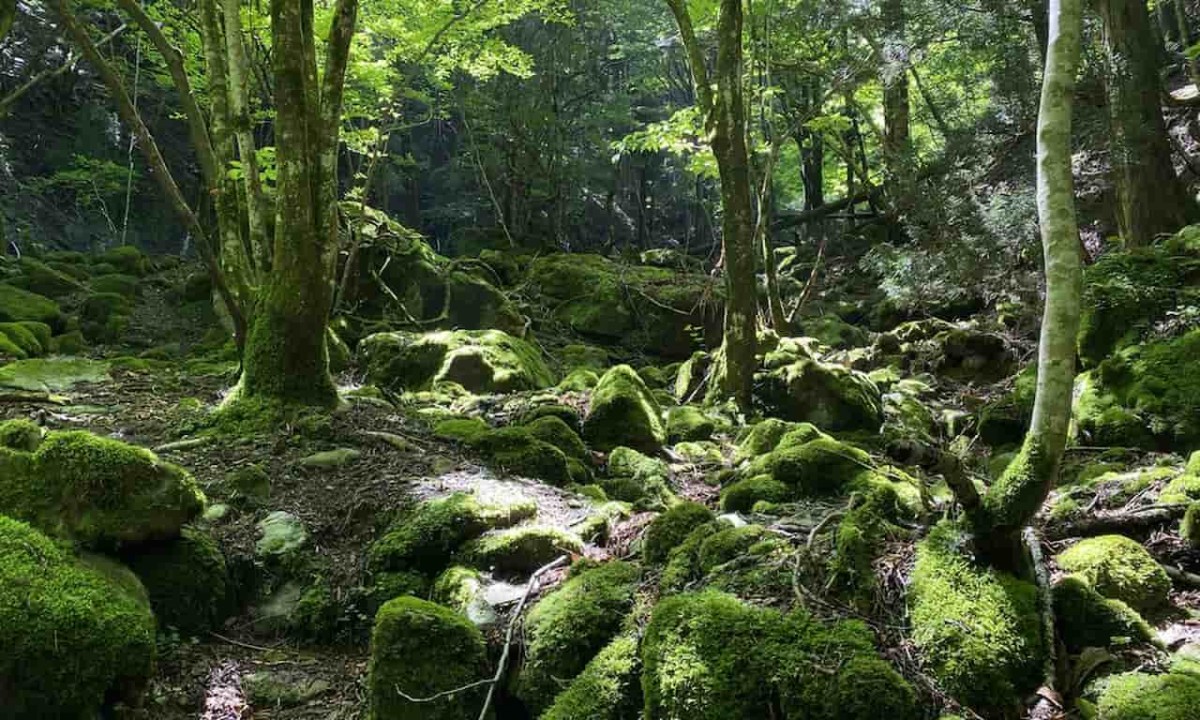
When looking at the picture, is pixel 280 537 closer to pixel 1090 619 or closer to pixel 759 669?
pixel 759 669

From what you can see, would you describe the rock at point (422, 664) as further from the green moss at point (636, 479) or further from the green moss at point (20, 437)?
the green moss at point (20, 437)

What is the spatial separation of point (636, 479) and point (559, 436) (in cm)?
90

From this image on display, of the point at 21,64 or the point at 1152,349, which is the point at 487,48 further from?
the point at 21,64

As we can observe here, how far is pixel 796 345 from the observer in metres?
10.2

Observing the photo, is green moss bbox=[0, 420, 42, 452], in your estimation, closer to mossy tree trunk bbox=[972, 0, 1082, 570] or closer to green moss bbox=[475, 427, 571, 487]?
green moss bbox=[475, 427, 571, 487]

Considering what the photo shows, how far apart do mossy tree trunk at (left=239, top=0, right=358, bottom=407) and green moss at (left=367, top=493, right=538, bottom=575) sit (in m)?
2.43

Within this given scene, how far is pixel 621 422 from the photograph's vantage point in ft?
24.8

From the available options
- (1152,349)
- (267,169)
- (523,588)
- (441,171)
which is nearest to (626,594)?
(523,588)

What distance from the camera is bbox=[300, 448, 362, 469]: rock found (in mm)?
5727

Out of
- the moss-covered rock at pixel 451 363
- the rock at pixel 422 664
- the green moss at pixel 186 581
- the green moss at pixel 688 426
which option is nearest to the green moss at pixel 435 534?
the green moss at pixel 186 581

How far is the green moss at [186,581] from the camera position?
13.3ft

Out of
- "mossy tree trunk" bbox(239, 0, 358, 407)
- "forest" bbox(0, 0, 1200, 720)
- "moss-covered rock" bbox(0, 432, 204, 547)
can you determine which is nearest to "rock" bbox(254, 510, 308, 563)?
"forest" bbox(0, 0, 1200, 720)

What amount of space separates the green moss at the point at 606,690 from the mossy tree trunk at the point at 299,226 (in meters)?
4.29

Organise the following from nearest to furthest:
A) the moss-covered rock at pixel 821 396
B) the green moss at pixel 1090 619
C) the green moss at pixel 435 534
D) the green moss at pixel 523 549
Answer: the green moss at pixel 1090 619 → the green moss at pixel 523 549 → the green moss at pixel 435 534 → the moss-covered rock at pixel 821 396
